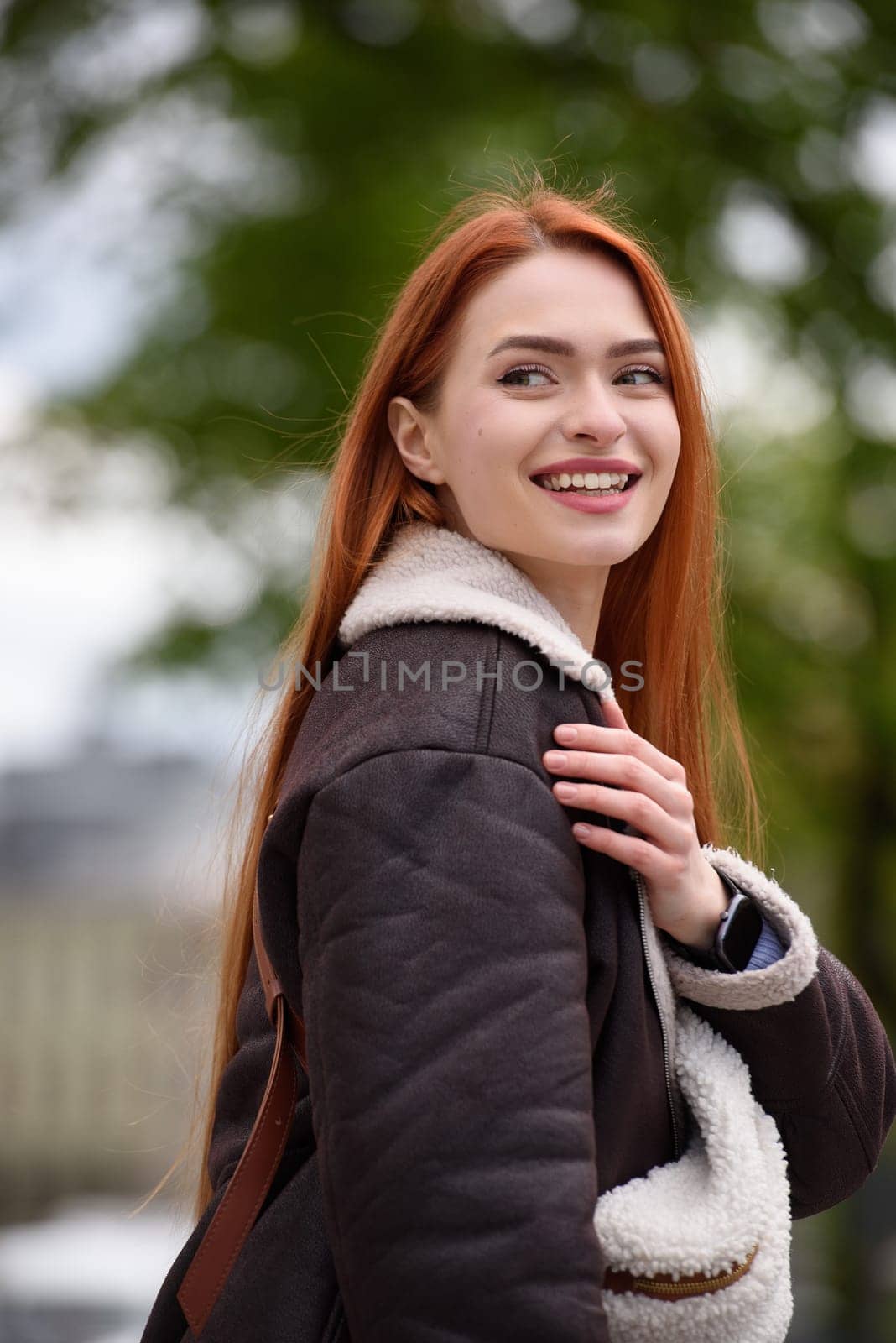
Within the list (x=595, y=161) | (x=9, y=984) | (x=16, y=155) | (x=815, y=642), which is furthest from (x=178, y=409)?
(x=9, y=984)

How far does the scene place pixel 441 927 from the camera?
1187 millimetres

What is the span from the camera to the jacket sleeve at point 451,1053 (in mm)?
1109

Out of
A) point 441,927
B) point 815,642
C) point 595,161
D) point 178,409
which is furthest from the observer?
point 815,642

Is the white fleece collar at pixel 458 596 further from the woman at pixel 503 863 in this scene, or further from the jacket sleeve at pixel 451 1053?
the jacket sleeve at pixel 451 1053

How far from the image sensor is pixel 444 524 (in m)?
1.60

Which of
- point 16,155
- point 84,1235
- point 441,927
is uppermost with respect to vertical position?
point 16,155

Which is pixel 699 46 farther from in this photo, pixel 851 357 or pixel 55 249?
pixel 55 249

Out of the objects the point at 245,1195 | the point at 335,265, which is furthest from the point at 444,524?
the point at 335,265

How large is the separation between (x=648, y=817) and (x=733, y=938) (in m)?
0.18

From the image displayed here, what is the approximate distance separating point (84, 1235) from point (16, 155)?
4379 millimetres

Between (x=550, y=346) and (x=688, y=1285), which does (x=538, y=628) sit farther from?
(x=688, y=1285)

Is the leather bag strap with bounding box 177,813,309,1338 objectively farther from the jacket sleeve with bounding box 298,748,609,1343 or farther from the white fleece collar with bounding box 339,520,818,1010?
the white fleece collar with bounding box 339,520,818,1010

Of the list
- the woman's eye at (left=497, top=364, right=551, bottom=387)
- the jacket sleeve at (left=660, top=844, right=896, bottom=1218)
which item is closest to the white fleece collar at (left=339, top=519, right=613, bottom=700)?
the woman's eye at (left=497, top=364, right=551, bottom=387)

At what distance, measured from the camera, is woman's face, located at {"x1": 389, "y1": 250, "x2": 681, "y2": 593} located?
1484 millimetres
